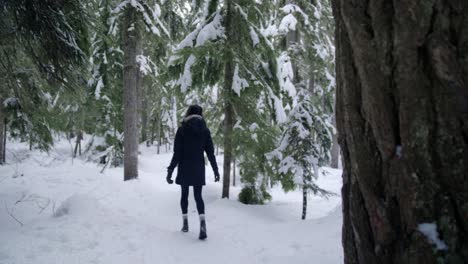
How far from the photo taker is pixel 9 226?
5.70 m

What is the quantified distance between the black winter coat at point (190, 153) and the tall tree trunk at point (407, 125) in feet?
12.4

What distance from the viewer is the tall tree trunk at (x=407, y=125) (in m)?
1.83

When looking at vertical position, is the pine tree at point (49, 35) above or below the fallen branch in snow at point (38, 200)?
above

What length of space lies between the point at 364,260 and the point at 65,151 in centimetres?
3231

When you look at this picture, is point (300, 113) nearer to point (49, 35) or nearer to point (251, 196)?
point (251, 196)

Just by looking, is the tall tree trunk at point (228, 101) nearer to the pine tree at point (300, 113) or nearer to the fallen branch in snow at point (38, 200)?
the pine tree at point (300, 113)

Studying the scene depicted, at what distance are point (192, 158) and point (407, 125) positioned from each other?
13.9 ft

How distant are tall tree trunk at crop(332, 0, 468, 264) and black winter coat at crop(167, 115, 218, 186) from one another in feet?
12.4

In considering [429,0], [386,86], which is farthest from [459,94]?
[429,0]

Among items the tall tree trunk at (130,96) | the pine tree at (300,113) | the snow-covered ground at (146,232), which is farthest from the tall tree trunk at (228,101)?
the tall tree trunk at (130,96)

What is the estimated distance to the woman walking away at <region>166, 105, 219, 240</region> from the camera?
19.0 feet

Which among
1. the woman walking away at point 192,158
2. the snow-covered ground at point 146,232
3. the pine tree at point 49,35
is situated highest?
the pine tree at point 49,35

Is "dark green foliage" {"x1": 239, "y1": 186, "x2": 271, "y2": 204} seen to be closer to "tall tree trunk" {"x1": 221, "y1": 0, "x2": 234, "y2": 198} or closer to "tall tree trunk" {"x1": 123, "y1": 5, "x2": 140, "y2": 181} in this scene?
"tall tree trunk" {"x1": 221, "y1": 0, "x2": 234, "y2": 198}

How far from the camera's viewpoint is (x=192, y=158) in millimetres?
5809
